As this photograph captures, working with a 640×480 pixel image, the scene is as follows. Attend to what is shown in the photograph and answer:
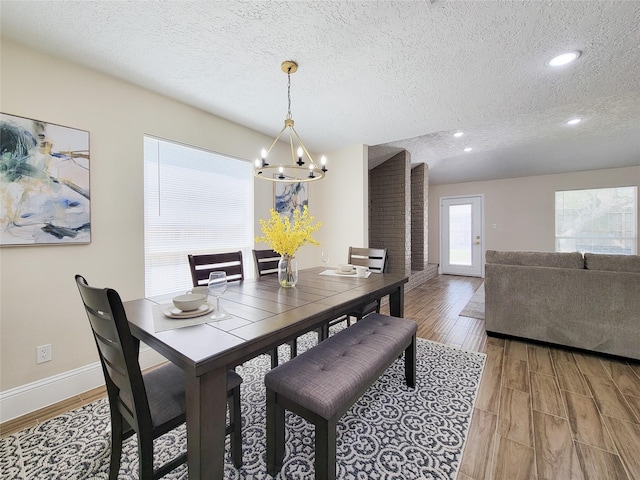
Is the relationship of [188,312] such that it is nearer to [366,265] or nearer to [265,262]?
[265,262]

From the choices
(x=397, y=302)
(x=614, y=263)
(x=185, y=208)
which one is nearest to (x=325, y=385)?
(x=397, y=302)

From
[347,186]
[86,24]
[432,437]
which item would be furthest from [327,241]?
[86,24]

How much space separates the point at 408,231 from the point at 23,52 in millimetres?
4808

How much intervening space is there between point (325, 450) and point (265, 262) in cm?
163

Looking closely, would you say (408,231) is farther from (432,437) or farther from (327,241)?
(432,437)

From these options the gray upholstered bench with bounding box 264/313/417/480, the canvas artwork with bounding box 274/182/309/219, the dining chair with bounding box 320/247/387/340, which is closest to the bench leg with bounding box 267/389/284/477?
the gray upholstered bench with bounding box 264/313/417/480

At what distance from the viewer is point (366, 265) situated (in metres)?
2.79

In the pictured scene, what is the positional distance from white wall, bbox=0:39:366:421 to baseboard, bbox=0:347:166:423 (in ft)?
0.06

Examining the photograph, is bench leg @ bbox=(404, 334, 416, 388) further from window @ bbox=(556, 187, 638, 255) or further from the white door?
window @ bbox=(556, 187, 638, 255)

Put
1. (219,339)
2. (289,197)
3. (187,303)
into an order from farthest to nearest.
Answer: (289,197) → (187,303) → (219,339)

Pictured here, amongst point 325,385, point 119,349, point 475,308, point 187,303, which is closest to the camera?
point 119,349

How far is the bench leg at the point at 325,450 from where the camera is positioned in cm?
111

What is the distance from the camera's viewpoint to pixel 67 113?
192cm

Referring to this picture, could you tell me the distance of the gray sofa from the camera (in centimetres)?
227
